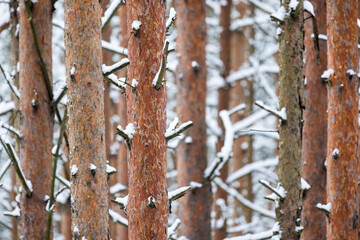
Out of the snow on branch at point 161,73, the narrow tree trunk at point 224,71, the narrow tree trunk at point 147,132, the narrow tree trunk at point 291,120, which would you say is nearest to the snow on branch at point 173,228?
the narrow tree trunk at point 147,132

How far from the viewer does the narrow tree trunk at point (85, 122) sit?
9.56 feet

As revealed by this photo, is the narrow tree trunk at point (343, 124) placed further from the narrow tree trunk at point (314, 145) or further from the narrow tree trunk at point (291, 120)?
the narrow tree trunk at point (314, 145)

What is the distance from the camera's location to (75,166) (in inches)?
115

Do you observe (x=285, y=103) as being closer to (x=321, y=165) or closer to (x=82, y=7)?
(x=321, y=165)

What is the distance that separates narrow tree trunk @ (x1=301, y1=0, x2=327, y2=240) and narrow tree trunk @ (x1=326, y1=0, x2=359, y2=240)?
907 mm

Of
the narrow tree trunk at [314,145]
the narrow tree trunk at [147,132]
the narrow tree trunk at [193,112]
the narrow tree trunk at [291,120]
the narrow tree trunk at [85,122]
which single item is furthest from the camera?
the narrow tree trunk at [193,112]

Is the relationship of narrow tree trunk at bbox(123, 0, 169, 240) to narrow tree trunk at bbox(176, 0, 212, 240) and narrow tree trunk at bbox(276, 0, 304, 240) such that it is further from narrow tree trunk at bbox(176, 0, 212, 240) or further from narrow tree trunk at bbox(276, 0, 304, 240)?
narrow tree trunk at bbox(176, 0, 212, 240)

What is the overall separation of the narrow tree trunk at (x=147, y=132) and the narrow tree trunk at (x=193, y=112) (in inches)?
100

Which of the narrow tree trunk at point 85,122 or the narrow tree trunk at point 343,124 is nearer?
the narrow tree trunk at point 85,122

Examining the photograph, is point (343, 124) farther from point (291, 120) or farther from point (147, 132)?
point (147, 132)

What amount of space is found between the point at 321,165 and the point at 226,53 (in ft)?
13.0

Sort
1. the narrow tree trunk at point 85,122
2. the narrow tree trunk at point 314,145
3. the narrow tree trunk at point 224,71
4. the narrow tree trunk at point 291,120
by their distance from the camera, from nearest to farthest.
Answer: the narrow tree trunk at point 85,122 → the narrow tree trunk at point 291,120 → the narrow tree trunk at point 314,145 → the narrow tree trunk at point 224,71

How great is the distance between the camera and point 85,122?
292cm

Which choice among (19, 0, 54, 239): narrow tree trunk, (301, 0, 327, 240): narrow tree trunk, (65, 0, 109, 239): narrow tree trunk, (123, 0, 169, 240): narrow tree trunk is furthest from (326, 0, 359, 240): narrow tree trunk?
(19, 0, 54, 239): narrow tree trunk
